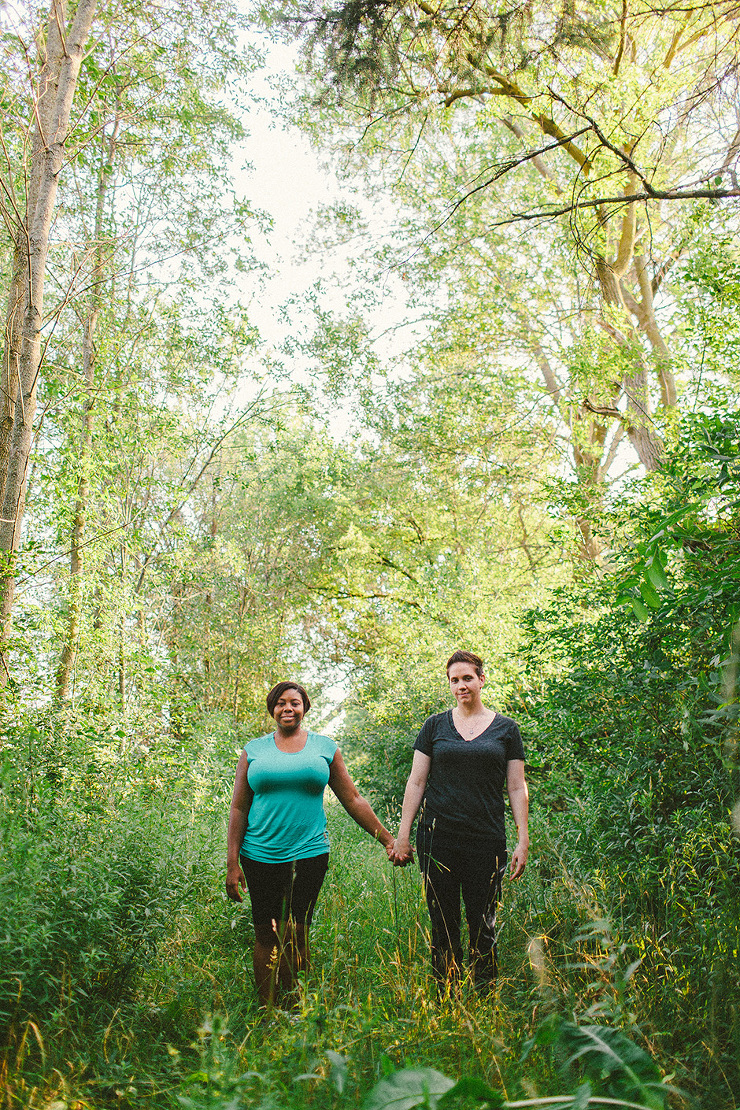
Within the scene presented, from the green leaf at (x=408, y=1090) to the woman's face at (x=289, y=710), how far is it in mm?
2375

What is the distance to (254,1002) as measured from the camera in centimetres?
327

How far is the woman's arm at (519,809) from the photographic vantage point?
321 cm

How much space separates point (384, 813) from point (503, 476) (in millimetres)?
6810

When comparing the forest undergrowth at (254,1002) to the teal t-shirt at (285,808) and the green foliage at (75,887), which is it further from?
the teal t-shirt at (285,808)

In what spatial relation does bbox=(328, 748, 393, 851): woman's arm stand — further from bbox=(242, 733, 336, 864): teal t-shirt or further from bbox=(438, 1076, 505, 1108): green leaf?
bbox=(438, 1076, 505, 1108): green leaf

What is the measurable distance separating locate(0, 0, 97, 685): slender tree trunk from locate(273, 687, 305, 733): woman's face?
269 centimetres

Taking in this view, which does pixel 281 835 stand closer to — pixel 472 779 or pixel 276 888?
pixel 276 888

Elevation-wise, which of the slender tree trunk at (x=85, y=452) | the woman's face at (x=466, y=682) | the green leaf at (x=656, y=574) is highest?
the slender tree trunk at (x=85, y=452)

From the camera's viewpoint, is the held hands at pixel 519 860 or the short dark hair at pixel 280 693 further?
the short dark hair at pixel 280 693

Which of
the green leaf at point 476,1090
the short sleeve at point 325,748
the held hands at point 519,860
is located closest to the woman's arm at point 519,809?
the held hands at point 519,860

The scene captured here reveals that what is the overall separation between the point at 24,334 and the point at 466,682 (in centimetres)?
451

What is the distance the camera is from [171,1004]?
3.04 meters

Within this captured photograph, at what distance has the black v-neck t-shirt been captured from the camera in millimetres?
3287

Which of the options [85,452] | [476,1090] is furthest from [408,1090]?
[85,452]
